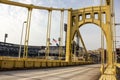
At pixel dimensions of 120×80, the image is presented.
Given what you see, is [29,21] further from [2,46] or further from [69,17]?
[2,46]

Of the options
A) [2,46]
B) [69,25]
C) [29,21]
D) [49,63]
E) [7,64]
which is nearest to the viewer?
[7,64]

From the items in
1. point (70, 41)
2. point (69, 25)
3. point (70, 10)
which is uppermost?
point (70, 10)

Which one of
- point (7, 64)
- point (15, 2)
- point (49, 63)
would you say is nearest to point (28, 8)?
point (15, 2)

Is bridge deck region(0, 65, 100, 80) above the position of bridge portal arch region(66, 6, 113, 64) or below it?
below

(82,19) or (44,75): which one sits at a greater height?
(82,19)

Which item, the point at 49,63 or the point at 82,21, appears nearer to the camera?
the point at 49,63

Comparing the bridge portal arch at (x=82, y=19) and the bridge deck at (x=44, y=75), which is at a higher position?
the bridge portal arch at (x=82, y=19)

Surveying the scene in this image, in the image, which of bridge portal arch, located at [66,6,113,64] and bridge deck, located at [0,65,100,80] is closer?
bridge deck, located at [0,65,100,80]

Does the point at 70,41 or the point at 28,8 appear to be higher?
the point at 28,8

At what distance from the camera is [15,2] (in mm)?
44875

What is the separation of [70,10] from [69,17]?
241cm

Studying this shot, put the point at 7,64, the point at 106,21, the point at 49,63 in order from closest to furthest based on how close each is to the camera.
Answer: the point at 7,64 → the point at 49,63 → the point at 106,21

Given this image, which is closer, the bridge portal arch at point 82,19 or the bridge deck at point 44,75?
→ the bridge deck at point 44,75

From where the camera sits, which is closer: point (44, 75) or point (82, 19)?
point (44, 75)
